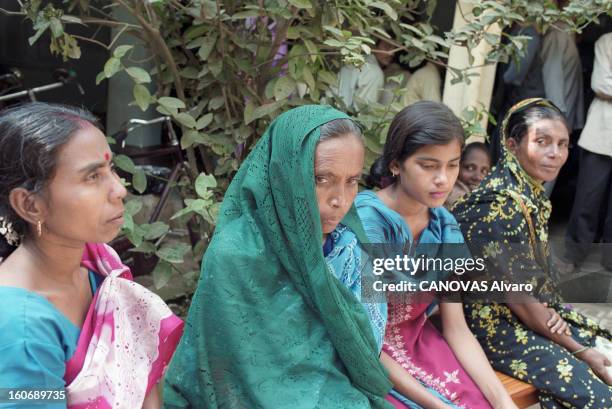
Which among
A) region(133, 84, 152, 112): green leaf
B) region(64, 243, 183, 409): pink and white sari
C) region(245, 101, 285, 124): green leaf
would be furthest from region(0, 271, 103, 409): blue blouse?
region(245, 101, 285, 124): green leaf

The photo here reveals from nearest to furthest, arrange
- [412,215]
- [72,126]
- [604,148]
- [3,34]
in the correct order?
[72,126] → [412,215] → [604,148] → [3,34]

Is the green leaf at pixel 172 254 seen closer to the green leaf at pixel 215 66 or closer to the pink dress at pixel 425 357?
the green leaf at pixel 215 66

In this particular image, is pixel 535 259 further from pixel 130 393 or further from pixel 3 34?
pixel 3 34

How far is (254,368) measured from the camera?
1606mm

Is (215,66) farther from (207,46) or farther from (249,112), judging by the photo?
(249,112)

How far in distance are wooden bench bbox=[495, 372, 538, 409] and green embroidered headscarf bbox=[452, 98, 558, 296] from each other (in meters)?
0.37

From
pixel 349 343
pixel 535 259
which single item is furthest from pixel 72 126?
pixel 535 259

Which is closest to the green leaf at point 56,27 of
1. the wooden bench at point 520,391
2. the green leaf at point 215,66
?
the green leaf at point 215,66

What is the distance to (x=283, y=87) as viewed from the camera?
95.2 inches

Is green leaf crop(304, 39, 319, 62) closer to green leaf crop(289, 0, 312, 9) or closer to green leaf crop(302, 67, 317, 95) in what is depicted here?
green leaf crop(302, 67, 317, 95)

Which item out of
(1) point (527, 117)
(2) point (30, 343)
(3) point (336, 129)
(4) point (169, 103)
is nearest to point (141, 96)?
(4) point (169, 103)

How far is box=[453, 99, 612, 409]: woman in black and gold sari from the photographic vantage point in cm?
229

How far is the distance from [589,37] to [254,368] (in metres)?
5.69
